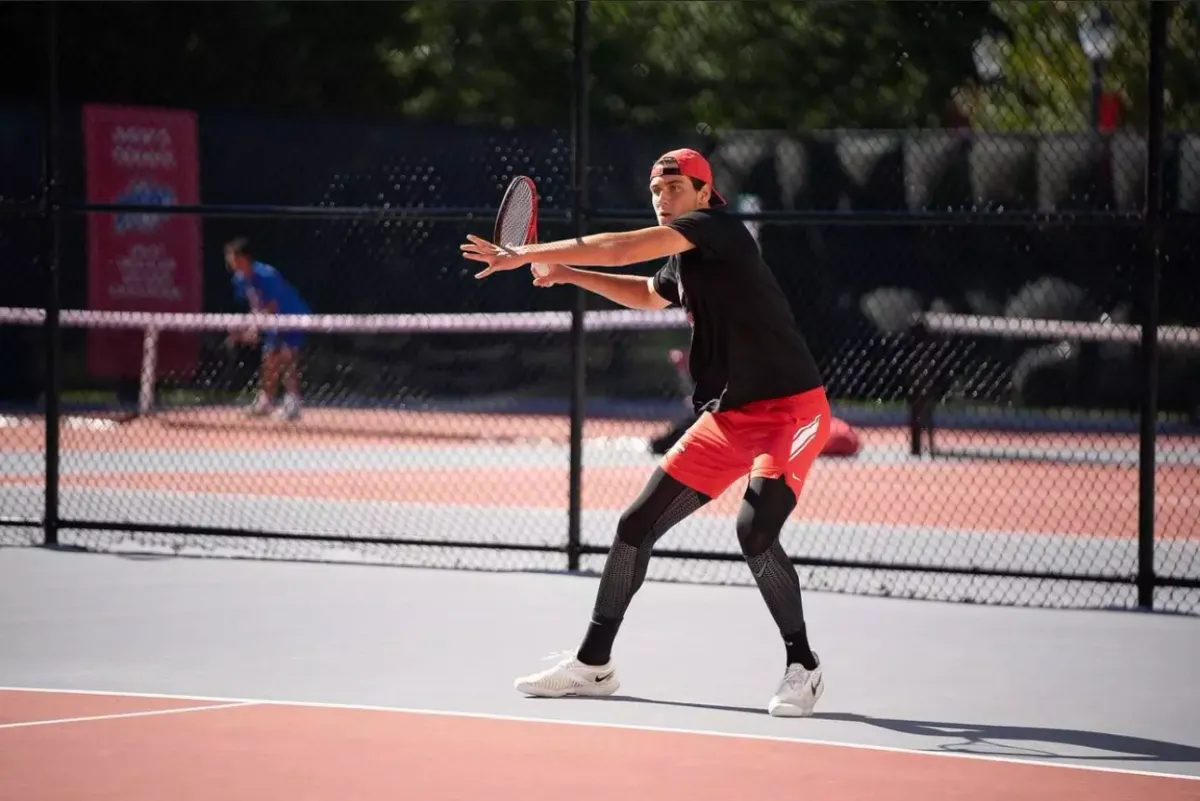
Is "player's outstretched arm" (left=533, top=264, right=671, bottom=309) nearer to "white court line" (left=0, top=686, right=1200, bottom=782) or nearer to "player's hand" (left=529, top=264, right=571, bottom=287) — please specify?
"player's hand" (left=529, top=264, right=571, bottom=287)

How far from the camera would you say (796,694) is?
24.0ft

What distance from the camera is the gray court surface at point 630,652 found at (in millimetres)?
7297

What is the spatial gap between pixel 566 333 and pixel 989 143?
4.75 meters

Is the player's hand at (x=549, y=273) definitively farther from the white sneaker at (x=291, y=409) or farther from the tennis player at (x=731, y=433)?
the white sneaker at (x=291, y=409)

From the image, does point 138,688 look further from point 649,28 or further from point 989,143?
point 649,28

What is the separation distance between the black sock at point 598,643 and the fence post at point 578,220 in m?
3.08

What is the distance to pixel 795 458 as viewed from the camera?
7457 mm

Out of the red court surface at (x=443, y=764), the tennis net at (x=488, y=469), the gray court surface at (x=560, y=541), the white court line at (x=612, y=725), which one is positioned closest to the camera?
the red court surface at (x=443, y=764)

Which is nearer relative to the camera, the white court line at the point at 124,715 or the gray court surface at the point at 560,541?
the white court line at the point at 124,715

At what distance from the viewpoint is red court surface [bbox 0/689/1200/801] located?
610 cm

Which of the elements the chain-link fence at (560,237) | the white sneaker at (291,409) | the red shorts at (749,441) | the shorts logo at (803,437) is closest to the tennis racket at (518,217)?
the red shorts at (749,441)

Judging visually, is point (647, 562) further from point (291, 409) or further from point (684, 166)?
point (291, 409)

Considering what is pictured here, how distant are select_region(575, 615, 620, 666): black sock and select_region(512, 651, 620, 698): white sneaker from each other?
1.0 inches

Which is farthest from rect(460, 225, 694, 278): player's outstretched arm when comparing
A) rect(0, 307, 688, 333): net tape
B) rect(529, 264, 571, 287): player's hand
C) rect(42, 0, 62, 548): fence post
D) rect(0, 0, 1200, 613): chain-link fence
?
rect(0, 307, 688, 333): net tape
